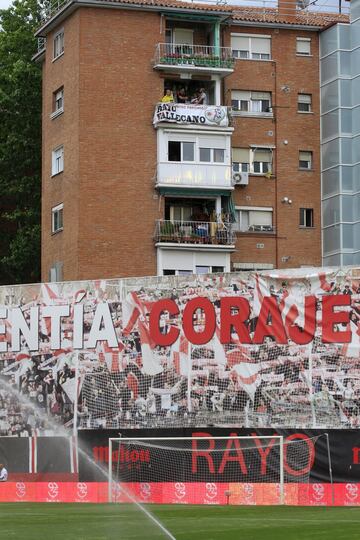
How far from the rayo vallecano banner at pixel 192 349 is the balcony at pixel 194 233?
15450mm

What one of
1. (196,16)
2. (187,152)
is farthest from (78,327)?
(196,16)

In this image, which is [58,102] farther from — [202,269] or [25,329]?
[25,329]

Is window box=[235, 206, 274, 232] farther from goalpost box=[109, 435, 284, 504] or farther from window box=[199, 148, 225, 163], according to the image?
goalpost box=[109, 435, 284, 504]

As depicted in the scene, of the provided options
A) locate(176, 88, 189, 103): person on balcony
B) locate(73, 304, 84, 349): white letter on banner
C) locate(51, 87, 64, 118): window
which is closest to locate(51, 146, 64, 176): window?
locate(51, 87, 64, 118): window

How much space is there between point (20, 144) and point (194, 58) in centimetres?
1330

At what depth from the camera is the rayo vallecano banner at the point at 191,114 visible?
61.8 m

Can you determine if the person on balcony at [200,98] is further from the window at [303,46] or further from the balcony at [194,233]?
the balcony at [194,233]

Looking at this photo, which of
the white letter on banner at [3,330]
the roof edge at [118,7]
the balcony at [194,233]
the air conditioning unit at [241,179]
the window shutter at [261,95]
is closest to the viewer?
the white letter on banner at [3,330]

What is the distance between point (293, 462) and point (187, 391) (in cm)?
509

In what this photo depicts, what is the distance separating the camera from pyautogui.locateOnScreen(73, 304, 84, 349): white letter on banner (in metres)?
44.9

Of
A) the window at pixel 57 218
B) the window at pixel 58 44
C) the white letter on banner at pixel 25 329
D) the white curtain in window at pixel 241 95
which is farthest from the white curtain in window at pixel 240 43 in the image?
the white letter on banner at pixel 25 329

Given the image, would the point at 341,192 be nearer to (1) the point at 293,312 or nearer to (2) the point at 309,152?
(2) the point at 309,152

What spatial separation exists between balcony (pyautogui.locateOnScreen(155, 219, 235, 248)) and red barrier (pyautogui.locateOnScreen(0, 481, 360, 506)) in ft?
68.9

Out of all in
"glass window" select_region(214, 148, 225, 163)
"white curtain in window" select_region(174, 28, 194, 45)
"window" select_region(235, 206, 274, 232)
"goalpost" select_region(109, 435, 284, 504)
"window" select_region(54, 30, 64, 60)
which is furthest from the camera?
"window" select_region(54, 30, 64, 60)
